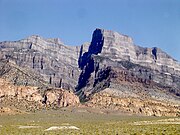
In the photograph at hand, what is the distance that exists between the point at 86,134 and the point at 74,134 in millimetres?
1564

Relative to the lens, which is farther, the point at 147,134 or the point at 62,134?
the point at 62,134

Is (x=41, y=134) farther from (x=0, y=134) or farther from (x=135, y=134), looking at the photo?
(x=135, y=134)

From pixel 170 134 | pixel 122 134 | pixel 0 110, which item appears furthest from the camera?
pixel 0 110

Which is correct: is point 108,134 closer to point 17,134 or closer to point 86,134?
point 86,134

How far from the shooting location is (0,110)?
173875 millimetres

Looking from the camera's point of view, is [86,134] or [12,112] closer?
[86,134]

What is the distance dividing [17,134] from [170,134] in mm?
20295

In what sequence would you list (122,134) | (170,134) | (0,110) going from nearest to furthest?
(170,134), (122,134), (0,110)

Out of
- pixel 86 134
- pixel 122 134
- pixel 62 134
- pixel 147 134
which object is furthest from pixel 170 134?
pixel 62 134

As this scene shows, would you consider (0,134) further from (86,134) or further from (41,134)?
(86,134)

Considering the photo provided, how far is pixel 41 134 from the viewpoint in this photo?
52.3 metres

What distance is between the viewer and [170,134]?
1811 inches

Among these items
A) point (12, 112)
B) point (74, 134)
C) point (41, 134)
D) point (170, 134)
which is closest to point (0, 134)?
point (41, 134)

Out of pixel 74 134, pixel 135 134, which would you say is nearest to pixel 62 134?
pixel 74 134
